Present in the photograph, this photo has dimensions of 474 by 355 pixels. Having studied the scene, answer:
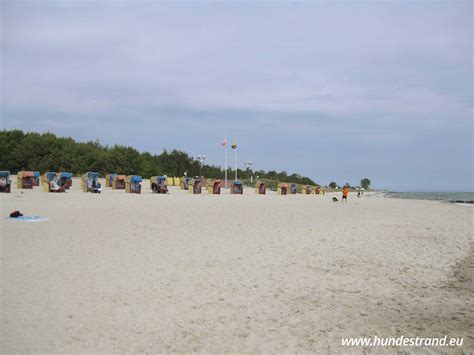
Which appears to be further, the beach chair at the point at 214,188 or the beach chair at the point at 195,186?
the beach chair at the point at 214,188

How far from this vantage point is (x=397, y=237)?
12.4m

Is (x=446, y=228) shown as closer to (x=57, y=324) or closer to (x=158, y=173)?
(x=57, y=324)

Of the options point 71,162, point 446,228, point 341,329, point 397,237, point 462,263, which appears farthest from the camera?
point 71,162

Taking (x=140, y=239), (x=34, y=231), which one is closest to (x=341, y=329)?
(x=140, y=239)

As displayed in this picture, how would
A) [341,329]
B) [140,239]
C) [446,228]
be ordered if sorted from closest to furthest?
[341,329] < [140,239] < [446,228]

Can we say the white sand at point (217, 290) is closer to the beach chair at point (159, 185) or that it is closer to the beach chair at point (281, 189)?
the beach chair at point (159, 185)

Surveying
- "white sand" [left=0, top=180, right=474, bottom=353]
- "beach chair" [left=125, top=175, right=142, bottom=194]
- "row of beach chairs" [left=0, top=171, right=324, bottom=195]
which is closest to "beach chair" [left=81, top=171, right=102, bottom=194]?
"row of beach chairs" [left=0, top=171, right=324, bottom=195]

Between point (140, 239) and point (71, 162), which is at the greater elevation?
point (71, 162)

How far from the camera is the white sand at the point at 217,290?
4578 mm

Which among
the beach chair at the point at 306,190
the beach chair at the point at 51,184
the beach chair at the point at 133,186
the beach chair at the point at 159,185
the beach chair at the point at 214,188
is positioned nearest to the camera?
the beach chair at the point at 51,184

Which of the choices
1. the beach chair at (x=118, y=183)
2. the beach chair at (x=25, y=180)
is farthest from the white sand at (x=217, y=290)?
the beach chair at (x=118, y=183)

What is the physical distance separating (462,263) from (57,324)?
7866 millimetres

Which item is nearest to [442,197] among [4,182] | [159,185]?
[159,185]

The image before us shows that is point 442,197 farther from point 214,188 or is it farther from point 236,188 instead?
point 214,188
